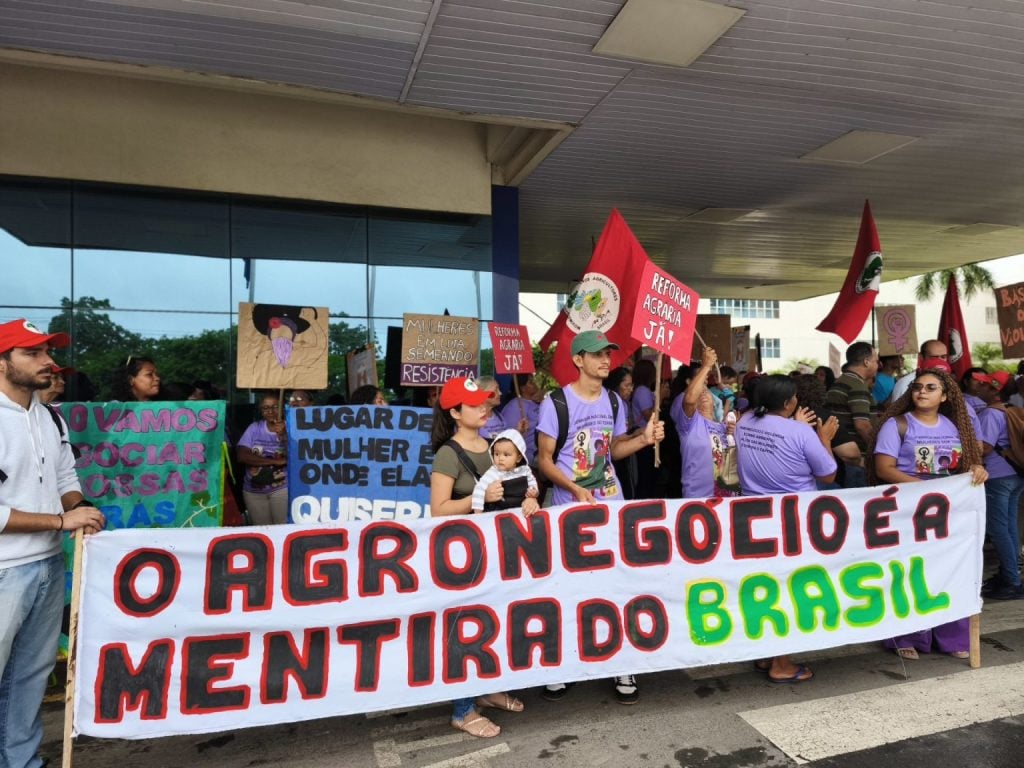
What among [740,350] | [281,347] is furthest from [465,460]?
[740,350]

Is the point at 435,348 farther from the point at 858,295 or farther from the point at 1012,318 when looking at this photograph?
the point at 1012,318

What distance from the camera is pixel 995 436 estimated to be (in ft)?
18.4

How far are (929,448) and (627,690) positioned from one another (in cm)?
248

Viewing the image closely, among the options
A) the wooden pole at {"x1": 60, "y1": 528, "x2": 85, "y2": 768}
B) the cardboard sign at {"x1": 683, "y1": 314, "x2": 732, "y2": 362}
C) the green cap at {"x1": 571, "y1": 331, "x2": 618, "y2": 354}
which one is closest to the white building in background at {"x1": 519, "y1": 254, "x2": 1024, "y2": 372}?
the cardboard sign at {"x1": 683, "y1": 314, "x2": 732, "y2": 362}

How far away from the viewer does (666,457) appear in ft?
23.1

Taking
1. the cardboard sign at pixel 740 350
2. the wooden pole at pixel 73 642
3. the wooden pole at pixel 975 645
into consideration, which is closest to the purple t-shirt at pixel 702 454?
the wooden pole at pixel 975 645

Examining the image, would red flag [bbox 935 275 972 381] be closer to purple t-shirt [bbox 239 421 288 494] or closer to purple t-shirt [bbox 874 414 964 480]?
purple t-shirt [bbox 874 414 964 480]

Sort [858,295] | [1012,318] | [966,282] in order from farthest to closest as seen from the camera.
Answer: [966,282] < [1012,318] < [858,295]

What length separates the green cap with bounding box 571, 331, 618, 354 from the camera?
3932mm

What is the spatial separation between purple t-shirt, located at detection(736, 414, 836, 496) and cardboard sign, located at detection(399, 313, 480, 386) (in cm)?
313

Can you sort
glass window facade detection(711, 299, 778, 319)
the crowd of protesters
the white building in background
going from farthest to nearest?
glass window facade detection(711, 299, 778, 319)
the white building in background
the crowd of protesters

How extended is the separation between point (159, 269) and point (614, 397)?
582cm

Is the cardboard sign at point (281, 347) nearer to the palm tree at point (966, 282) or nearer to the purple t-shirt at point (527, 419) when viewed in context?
the purple t-shirt at point (527, 419)

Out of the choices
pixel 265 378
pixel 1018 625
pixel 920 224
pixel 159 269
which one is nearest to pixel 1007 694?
pixel 1018 625
